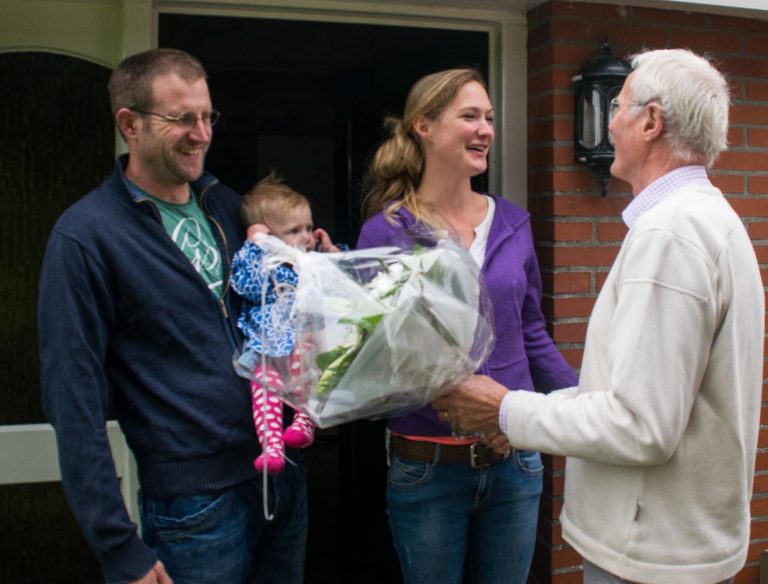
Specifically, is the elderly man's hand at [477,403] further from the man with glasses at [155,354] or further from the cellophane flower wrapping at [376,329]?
the man with glasses at [155,354]

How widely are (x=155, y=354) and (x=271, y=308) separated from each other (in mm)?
306

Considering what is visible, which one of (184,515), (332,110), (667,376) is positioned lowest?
(184,515)

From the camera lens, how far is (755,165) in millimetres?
3275

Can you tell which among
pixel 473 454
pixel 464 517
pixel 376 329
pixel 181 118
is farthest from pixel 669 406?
pixel 181 118

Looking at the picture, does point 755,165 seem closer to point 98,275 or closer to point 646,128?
point 646,128

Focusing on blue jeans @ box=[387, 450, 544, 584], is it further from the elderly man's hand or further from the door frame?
the door frame

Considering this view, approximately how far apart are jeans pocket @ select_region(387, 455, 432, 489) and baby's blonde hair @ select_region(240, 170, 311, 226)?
827mm

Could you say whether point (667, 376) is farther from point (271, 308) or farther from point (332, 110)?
point (332, 110)

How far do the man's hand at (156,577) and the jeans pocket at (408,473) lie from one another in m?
0.75

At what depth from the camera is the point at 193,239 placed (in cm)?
211

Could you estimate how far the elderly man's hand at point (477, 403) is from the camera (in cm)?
201

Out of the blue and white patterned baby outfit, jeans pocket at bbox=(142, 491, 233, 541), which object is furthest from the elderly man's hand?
jeans pocket at bbox=(142, 491, 233, 541)

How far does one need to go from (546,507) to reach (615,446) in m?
1.42

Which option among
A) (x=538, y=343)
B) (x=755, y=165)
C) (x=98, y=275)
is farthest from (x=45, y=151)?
(x=755, y=165)
